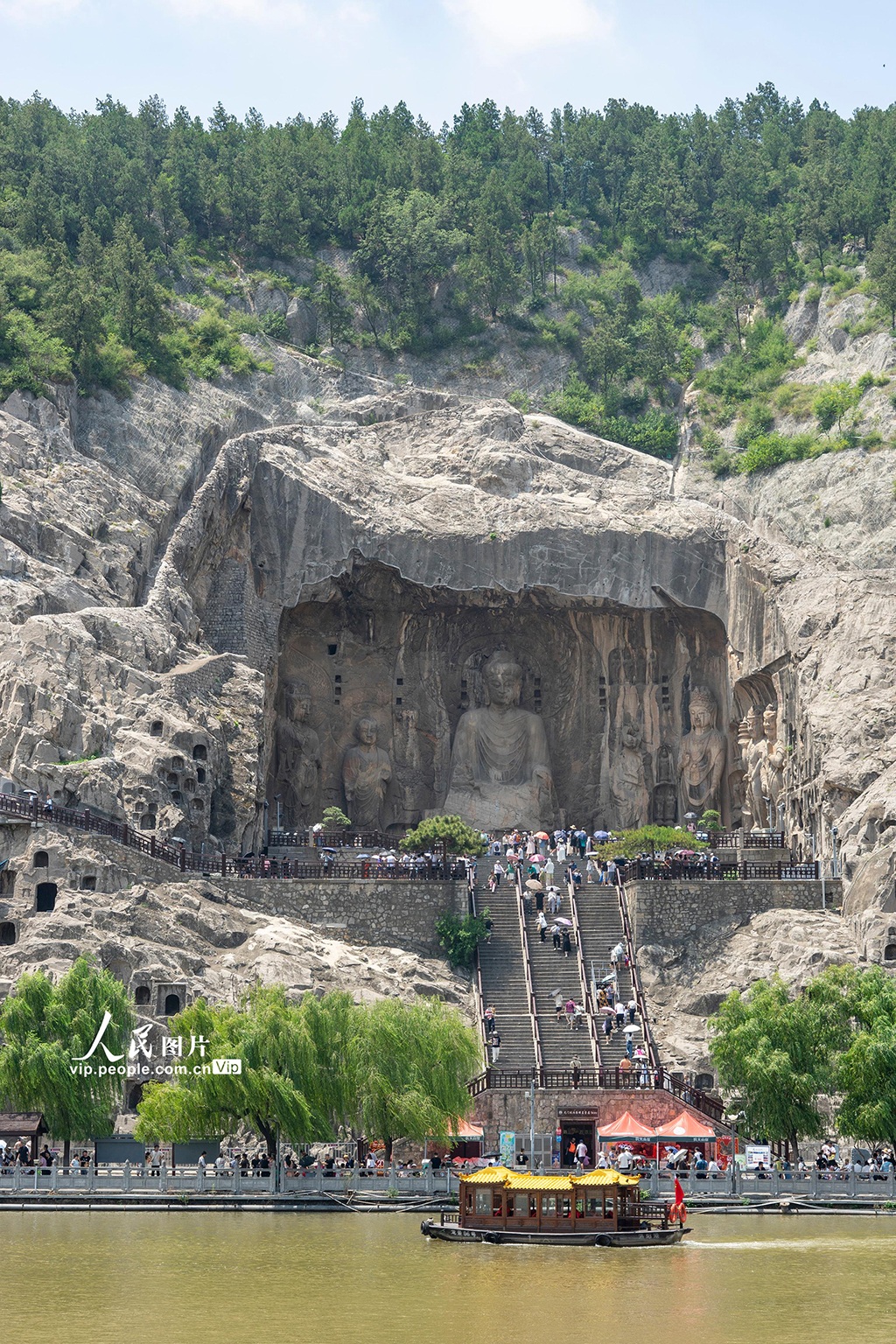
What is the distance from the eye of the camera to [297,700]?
2594 inches

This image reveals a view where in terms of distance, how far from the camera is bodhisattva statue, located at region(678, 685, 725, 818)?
2544 inches

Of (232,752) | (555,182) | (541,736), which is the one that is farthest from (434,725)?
(555,182)

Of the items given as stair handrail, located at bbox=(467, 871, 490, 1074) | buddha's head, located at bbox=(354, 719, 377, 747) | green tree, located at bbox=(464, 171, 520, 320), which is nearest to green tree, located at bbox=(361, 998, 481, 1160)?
stair handrail, located at bbox=(467, 871, 490, 1074)

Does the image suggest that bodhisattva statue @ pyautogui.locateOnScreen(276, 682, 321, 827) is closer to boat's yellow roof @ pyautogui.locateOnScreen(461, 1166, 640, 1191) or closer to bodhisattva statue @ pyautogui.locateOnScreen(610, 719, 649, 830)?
bodhisattva statue @ pyautogui.locateOnScreen(610, 719, 649, 830)

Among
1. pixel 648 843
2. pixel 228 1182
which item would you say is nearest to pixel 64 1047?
pixel 228 1182

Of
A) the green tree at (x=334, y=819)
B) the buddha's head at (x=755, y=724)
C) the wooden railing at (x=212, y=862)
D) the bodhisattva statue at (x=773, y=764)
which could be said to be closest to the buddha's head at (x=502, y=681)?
the buddha's head at (x=755, y=724)

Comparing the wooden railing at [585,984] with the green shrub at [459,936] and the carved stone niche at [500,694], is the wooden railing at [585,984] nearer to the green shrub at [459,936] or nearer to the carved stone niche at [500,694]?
the green shrub at [459,936]

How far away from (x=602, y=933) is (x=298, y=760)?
60.0ft

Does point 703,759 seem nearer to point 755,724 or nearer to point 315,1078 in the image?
point 755,724

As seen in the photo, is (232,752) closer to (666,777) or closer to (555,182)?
(666,777)

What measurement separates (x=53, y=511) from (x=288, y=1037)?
2565cm

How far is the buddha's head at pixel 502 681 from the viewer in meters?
67.8

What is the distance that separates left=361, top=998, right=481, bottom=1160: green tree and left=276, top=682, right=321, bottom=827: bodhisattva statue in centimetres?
2404

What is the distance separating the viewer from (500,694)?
223 ft
